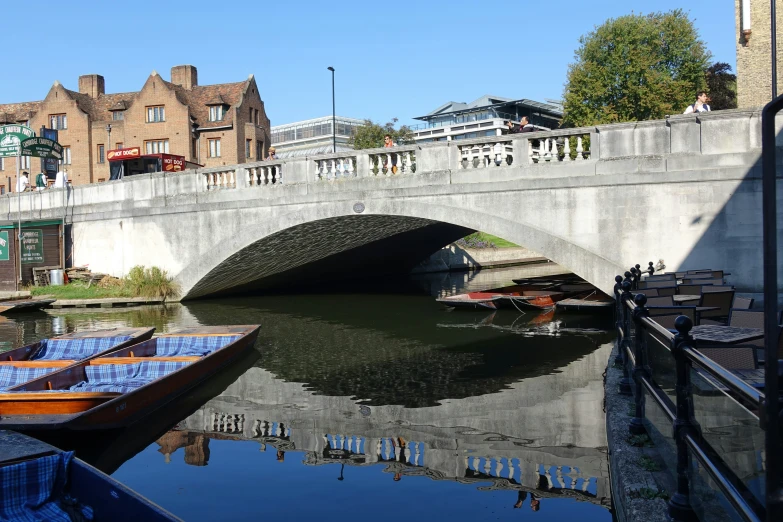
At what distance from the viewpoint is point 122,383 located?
8.73 meters

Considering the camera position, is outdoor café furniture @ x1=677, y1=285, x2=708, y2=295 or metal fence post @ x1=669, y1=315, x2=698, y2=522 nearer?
metal fence post @ x1=669, y1=315, x2=698, y2=522

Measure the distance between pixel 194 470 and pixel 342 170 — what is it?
36.8 feet

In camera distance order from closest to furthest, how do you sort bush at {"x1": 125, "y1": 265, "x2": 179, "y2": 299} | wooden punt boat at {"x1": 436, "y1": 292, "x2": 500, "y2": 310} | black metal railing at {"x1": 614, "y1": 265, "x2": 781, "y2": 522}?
black metal railing at {"x1": 614, "y1": 265, "x2": 781, "y2": 522} → wooden punt boat at {"x1": 436, "y1": 292, "x2": 500, "y2": 310} → bush at {"x1": 125, "y1": 265, "x2": 179, "y2": 299}

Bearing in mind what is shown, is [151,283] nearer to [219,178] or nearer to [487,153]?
[219,178]

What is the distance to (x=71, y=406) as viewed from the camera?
23.2ft

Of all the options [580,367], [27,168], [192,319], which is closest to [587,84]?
[192,319]

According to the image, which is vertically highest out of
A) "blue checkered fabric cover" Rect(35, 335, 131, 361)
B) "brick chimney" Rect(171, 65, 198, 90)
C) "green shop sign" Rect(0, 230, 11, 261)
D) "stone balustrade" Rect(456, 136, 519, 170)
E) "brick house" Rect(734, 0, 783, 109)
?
"brick chimney" Rect(171, 65, 198, 90)

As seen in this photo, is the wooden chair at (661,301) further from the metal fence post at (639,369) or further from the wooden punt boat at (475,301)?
the wooden punt boat at (475,301)

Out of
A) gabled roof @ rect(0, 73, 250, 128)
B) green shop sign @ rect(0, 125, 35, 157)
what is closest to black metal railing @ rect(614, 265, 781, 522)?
green shop sign @ rect(0, 125, 35, 157)

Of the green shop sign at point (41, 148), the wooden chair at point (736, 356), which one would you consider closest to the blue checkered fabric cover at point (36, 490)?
the wooden chair at point (736, 356)

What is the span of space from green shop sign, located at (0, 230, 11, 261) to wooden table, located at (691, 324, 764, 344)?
2121 centimetres

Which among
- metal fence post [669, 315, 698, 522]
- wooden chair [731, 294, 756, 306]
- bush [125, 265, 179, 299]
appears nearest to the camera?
metal fence post [669, 315, 698, 522]

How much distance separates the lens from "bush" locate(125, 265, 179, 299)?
20.2 metres

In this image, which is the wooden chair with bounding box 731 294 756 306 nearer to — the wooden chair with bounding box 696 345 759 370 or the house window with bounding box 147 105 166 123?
the wooden chair with bounding box 696 345 759 370
